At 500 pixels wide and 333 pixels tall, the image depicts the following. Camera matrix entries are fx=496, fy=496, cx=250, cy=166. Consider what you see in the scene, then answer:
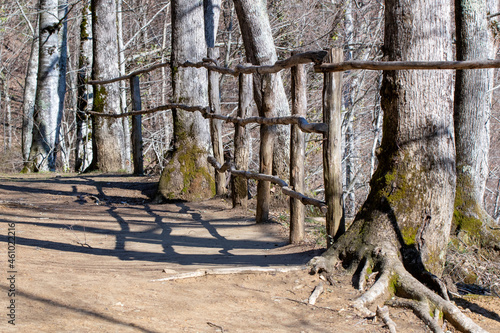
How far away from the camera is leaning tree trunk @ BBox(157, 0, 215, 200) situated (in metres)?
6.82

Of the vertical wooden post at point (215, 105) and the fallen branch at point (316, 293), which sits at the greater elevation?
the vertical wooden post at point (215, 105)

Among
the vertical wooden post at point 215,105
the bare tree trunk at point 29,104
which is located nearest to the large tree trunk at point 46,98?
the bare tree trunk at point 29,104

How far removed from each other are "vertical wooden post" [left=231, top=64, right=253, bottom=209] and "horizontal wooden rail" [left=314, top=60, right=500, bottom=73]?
1966mm

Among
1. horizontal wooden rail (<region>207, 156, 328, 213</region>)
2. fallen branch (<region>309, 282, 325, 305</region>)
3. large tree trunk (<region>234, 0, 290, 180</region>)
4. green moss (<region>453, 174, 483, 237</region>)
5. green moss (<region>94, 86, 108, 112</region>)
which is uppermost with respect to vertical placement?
large tree trunk (<region>234, 0, 290, 180</region>)

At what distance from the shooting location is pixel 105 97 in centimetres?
950

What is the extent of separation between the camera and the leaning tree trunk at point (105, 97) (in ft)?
31.1

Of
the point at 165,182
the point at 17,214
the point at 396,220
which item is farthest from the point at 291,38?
the point at 396,220

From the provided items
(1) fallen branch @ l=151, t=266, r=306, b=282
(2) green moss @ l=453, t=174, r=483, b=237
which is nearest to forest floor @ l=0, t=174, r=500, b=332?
(1) fallen branch @ l=151, t=266, r=306, b=282

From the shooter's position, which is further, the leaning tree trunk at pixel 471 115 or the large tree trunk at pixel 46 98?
the large tree trunk at pixel 46 98

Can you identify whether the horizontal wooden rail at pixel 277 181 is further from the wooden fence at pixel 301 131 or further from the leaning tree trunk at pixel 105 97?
the leaning tree trunk at pixel 105 97

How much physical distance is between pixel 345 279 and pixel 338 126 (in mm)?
1179

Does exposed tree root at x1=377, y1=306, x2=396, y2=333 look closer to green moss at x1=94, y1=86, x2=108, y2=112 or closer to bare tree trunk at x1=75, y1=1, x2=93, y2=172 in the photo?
green moss at x1=94, y1=86, x2=108, y2=112

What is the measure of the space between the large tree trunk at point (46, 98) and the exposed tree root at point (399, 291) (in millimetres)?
9657

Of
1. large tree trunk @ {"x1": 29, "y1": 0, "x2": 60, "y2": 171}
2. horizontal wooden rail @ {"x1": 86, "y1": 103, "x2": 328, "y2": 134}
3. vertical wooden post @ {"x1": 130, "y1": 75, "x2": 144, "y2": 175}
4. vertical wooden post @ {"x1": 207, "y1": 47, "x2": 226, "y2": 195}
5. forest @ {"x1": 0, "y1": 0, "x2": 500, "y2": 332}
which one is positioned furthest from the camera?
large tree trunk @ {"x1": 29, "y1": 0, "x2": 60, "y2": 171}
